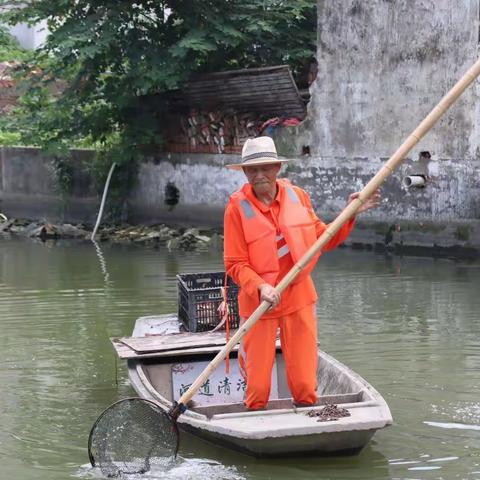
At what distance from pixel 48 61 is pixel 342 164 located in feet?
19.6

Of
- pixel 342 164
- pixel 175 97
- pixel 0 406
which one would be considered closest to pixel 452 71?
pixel 342 164

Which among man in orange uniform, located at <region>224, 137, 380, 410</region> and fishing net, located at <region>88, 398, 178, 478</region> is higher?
man in orange uniform, located at <region>224, 137, 380, 410</region>

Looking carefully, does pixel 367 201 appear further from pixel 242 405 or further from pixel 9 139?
pixel 9 139

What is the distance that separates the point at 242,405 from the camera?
25.6 ft

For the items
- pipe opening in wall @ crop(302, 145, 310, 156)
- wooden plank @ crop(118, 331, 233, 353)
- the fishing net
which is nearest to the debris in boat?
the fishing net

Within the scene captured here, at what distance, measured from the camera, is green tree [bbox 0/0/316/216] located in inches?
762

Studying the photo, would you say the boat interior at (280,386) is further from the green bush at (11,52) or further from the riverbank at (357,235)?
the green bush at (11,52)

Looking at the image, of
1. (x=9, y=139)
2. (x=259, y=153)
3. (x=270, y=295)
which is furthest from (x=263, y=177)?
(x=9, y=139)

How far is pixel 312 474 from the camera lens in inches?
292

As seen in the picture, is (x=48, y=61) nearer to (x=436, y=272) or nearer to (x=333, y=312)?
(x=436, y=272)

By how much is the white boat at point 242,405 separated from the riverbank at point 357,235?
8.33 metres

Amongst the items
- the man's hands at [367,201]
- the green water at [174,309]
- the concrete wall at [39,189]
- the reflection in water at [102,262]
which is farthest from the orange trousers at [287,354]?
the concrete wall at [39,189]

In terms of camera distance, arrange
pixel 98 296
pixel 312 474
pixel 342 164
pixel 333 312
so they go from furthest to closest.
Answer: pixel 342 164 < pixel 98 296 < pixel 333 312 < pixel 312 474

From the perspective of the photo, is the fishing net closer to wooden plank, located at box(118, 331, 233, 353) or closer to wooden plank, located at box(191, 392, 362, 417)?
wooden plank, located at box(191, 392, 362, 417)
